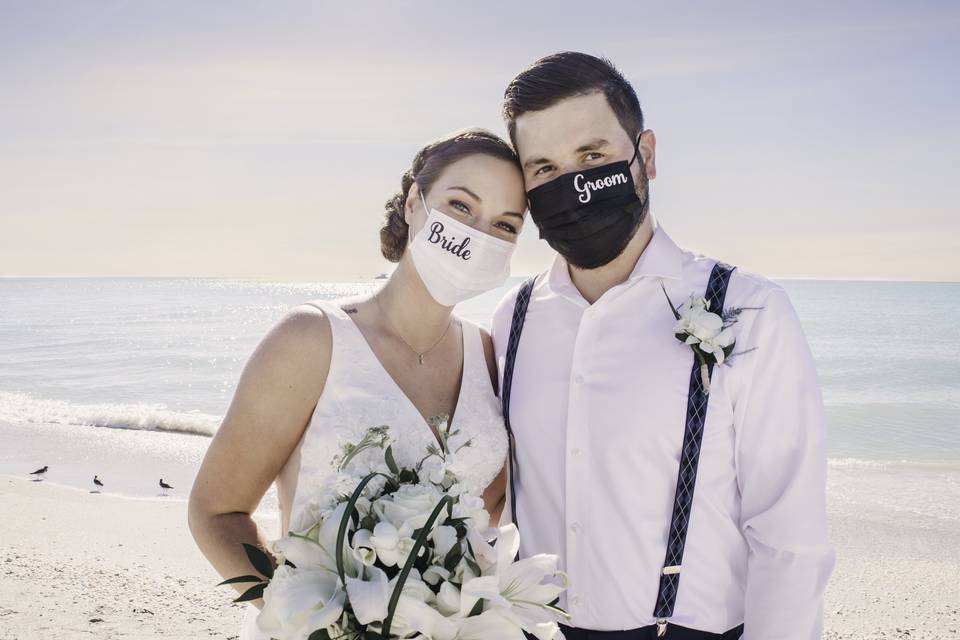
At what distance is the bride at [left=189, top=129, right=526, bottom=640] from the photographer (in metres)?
2.49

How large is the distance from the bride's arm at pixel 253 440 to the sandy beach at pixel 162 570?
142 inches

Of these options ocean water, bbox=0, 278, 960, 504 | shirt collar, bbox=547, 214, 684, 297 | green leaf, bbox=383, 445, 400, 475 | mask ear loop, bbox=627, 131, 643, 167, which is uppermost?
mask ear loop, bbox=627, 131, 643, 167

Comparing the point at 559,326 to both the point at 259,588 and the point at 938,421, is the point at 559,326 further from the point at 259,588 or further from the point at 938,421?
the point at 938,421

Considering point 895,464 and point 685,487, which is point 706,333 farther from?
point 895,464

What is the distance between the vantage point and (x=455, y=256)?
281cm

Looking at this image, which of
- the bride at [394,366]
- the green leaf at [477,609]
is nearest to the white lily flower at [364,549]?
the green leaf at [477,609]

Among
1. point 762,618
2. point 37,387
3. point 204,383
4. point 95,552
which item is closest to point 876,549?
point 762,618

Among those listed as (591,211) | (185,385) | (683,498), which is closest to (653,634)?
(683,498)

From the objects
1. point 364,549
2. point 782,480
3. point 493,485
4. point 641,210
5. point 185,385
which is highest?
point 641,210

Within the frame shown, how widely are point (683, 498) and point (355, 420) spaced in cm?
109

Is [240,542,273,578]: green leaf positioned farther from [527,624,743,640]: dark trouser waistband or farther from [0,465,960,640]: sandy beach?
[0,465,960,640]: sandy beach

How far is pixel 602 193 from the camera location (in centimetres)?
271

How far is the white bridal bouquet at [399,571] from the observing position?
151 centimetres

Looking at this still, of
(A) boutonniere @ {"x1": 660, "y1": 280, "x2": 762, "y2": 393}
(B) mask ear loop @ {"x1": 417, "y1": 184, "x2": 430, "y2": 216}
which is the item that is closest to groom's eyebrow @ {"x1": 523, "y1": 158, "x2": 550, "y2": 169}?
(B) mask ear loop @ {"x1": 417, "y1": 184, "x2": 430, "y2": 216}
